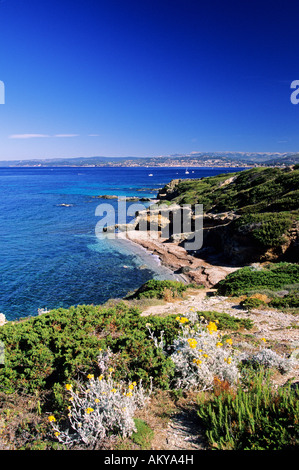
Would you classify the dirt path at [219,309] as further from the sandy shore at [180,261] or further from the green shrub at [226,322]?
the sandy shore at [180,261]

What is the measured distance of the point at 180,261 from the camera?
2638 centimetres

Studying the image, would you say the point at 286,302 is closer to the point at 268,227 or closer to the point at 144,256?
the point at 268,227

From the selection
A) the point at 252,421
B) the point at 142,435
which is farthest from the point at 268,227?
the point at 142,435

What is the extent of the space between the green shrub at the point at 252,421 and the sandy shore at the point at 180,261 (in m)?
15.5

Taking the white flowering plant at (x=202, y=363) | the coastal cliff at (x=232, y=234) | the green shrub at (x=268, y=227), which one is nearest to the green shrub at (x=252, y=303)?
the white flowering plant at (x=202, y=363)

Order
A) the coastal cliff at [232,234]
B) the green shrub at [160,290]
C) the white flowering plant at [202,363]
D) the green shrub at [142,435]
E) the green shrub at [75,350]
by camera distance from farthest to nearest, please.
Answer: the coastal cliff at [232,234] < the green shrub at [160,290] < the green shrub at [75,350] < the white flowering plant at [202,363] < the green shrub at [142,435]

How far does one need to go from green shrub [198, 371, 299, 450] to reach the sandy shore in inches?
611

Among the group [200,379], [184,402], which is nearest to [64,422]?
[184,402]

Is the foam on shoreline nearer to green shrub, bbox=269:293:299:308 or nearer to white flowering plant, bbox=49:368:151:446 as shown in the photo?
green shrub, bbox=269:293:299:308

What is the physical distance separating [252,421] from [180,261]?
75.0ft

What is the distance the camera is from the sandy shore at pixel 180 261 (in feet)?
69.1

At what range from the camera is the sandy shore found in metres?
21.0

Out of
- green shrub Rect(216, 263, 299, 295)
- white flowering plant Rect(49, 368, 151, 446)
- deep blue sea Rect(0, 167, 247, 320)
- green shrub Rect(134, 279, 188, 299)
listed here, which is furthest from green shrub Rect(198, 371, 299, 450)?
deep blue sea Rect(0, 167, 247, 320)
